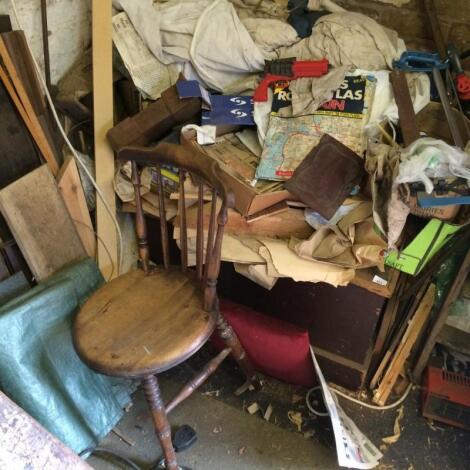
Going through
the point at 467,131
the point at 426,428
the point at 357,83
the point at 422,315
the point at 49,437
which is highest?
the point at 357,83

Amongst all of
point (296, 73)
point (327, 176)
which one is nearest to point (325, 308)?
point (327, 176)

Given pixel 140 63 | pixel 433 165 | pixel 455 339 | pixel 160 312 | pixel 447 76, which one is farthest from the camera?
pixel 455 339

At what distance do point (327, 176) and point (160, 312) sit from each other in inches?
26.7

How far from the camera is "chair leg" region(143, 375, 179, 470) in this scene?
1.34 m

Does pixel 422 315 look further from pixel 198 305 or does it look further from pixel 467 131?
pixel 198 305

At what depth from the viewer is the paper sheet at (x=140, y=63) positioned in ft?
5.73

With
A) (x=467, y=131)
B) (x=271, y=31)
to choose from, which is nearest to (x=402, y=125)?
(x=467, y=131)

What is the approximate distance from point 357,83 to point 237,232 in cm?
66

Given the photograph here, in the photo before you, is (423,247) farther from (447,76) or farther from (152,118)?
(152,118)

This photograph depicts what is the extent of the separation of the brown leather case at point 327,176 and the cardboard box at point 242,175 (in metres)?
0.08

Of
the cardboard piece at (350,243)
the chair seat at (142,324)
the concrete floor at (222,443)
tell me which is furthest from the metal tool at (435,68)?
the concrete floor at (222,443)

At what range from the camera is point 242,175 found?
1642 mm

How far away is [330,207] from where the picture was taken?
4.98 feet

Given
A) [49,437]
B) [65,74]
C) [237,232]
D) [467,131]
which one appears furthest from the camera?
[65,74]
